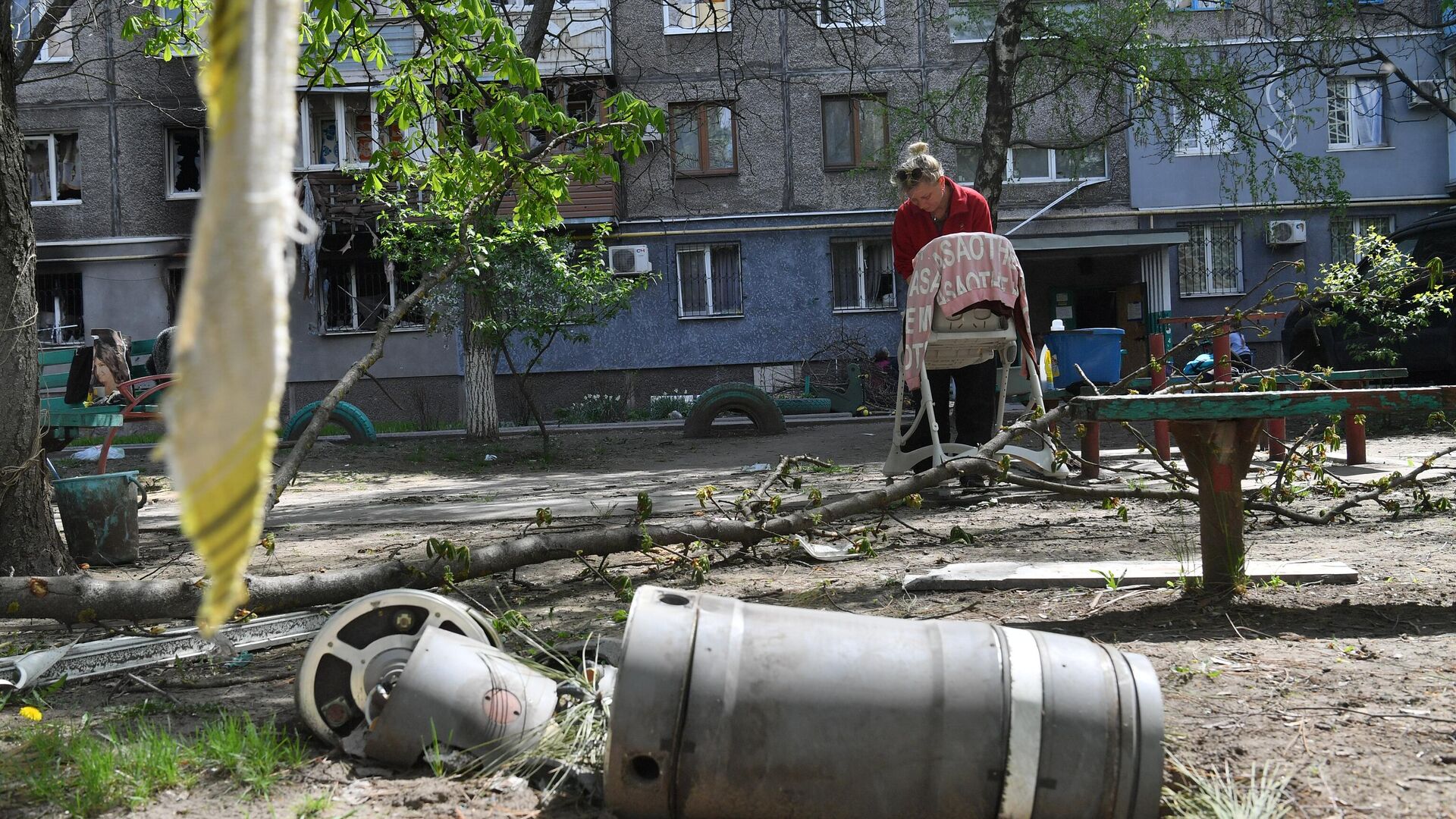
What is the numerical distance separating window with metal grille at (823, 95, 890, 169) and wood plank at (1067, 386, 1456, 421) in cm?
1886

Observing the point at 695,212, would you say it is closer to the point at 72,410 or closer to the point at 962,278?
the point at 72,410

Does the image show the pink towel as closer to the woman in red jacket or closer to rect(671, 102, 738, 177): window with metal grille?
the woman in red jacket

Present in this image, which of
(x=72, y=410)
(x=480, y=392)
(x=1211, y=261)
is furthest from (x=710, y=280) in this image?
(x=72, y=410)

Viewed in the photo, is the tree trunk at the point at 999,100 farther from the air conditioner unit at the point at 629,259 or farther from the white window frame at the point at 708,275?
the white window frame at the point at 708,275

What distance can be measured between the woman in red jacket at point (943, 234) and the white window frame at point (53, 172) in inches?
797

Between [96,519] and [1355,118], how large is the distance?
945 inches

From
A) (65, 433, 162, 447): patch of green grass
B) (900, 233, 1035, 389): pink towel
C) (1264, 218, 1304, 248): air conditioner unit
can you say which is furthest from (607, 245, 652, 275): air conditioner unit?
(900, 233, 1035, 389): pink towel

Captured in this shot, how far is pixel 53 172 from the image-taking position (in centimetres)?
2120

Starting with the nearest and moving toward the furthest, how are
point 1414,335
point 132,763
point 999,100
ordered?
1. point 132,763
2. point 999,100
3. point 1414,335

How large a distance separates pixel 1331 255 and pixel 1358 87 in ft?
10.7

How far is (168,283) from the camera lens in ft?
69.2

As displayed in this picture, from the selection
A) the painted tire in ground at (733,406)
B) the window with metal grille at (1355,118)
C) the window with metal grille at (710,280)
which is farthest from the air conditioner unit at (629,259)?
the window with metal grille at (1355,118)

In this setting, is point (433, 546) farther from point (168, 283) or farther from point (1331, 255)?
point (1331, 255)

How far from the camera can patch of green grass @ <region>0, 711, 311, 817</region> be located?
6.64 feet
